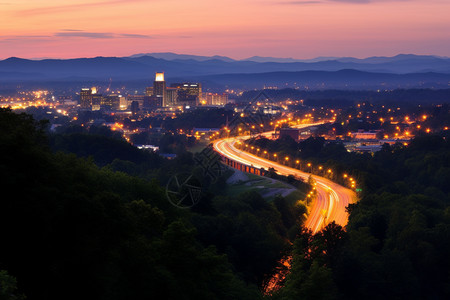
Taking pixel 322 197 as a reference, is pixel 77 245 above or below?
above

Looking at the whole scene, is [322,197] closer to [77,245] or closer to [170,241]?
[170,241]

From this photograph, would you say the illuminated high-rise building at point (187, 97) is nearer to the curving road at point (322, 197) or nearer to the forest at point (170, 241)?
the curving road at point (322, 197)

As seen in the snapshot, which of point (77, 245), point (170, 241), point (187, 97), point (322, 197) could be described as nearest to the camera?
point (77, 245)

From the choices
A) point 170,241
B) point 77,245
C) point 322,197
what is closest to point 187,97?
point 322,197

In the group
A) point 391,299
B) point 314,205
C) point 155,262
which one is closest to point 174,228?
point 155,262

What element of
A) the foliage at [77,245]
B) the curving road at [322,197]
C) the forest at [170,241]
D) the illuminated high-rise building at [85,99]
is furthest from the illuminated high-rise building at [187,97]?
the foliage at [77,245]

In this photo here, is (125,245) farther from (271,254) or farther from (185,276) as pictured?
(271,254)
